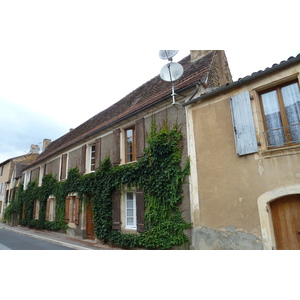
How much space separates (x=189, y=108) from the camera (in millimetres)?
6867

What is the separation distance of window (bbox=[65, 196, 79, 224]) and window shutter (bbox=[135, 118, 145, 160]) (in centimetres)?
502

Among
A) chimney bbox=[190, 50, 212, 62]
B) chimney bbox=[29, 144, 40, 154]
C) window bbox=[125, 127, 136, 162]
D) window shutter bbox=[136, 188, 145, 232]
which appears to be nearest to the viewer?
window shutter bbox=[136, 188, 145, 232]

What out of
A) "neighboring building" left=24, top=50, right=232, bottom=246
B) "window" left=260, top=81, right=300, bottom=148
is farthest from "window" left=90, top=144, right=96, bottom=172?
"window" left=260, top=81, right=300, bottom=148

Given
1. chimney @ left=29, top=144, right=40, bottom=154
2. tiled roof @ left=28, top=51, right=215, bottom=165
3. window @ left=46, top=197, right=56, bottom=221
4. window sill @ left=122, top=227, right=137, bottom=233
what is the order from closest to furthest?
tiled roof @ left=28, top=51, right=215, bottom=165, window sill @ left=122, top=227, right=137, bottom=233, window @ left=46, top=197, right=56, bottom=221, chimney @ left=29, top=144, right=40, bottom=154

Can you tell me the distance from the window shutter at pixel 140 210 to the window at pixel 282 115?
4.50 meters

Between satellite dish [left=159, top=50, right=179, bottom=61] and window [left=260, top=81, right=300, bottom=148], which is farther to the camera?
satellite dish [left=159, top=50, right=179, bottom=61]

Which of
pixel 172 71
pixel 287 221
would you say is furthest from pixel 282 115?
pixel 172 71

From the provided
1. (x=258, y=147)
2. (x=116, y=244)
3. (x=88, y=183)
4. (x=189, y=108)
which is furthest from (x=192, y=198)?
(x=88, y=183)

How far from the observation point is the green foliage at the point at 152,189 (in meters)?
6.66

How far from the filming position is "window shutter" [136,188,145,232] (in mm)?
7565

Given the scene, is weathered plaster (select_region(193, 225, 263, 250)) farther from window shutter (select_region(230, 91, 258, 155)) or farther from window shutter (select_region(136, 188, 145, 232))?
window shutter (select_region(136, 188, 145, 232))

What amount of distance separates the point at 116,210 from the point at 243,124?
19.4 ft

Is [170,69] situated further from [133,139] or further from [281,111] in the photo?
[281,111]

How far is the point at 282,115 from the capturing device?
5.05 m
